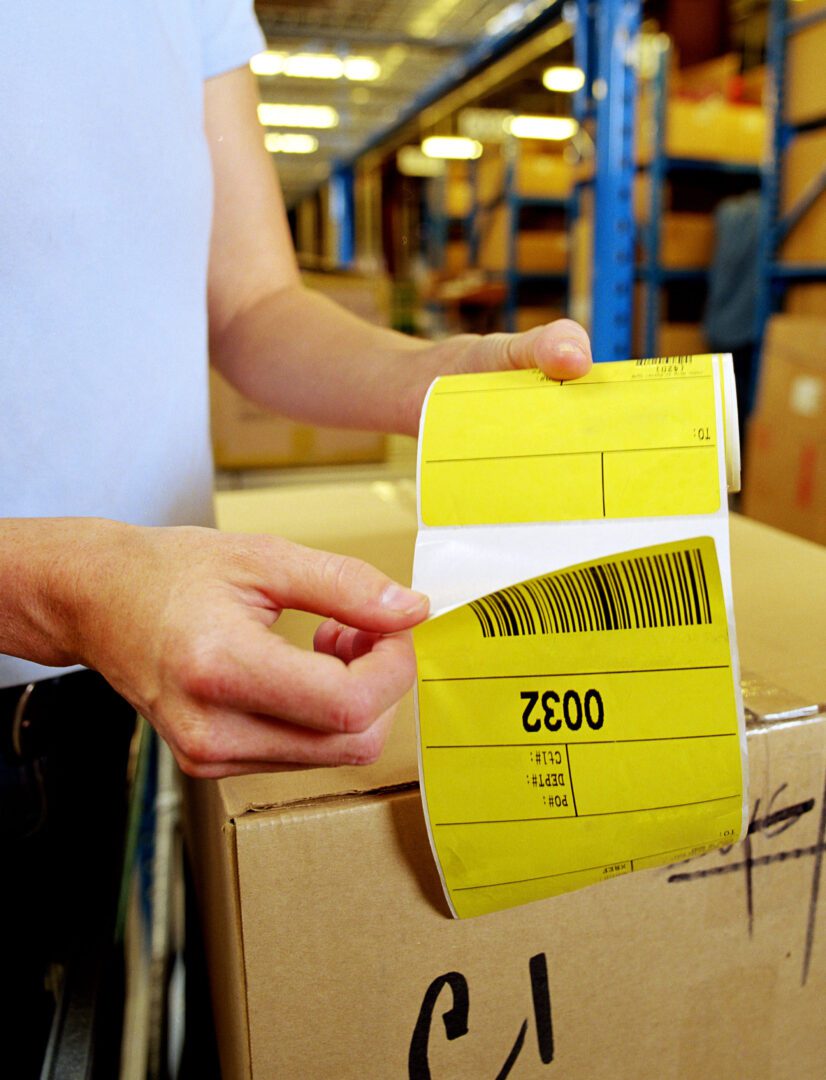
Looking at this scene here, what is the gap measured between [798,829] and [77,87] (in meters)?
0.61

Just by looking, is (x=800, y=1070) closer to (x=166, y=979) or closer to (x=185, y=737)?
(x=185, y=737)

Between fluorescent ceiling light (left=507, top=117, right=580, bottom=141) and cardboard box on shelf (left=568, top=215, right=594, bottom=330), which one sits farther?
fluorescent ceiling light (left=507, top=117, right=580, bottom=141)

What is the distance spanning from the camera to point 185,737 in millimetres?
337

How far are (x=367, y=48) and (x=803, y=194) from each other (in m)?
6.37

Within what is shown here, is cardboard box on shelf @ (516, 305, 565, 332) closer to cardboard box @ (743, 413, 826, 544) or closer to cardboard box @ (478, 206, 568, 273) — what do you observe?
cardboard box @ (478, 206, 568, 273)

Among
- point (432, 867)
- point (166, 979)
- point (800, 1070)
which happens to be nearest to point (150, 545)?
point (432, 867)

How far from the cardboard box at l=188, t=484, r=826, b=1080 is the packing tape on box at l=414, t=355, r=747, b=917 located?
0.12ft

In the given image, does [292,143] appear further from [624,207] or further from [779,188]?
[624,207]

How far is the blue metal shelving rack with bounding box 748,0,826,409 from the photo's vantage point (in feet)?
9.26

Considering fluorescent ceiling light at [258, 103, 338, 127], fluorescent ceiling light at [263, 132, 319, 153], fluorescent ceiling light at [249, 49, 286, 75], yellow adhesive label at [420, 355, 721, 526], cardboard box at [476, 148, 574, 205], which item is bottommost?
yellow adhesive label at [420, 355, 721, 526]

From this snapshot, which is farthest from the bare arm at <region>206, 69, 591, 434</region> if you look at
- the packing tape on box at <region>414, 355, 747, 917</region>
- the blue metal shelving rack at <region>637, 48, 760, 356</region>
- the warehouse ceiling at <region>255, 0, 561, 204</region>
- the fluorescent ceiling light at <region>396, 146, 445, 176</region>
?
the fluorescent ceiling light at <region>396, 146, 445, 176</region>

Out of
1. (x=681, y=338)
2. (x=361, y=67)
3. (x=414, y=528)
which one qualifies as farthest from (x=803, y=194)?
(x=361, y=67)

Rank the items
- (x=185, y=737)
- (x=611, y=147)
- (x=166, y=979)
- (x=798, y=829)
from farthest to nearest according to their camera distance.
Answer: (x=611, y=147), (x=166, y=979), (x=798, y=829), (x=185, y=737)

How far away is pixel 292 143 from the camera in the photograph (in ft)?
38.1
